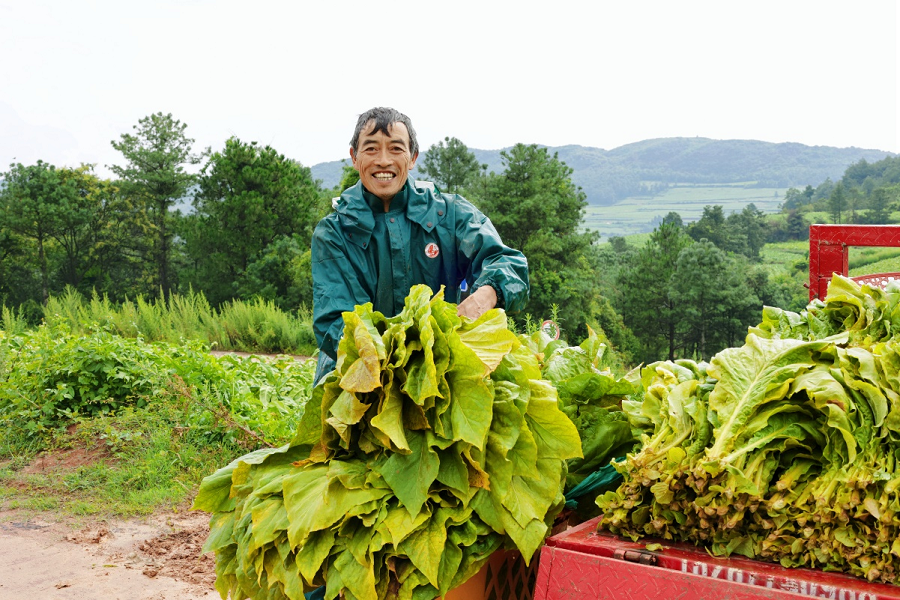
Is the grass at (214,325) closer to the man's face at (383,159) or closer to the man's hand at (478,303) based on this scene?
the man's face at (383,159)

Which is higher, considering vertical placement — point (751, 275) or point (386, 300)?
point (386, 300)

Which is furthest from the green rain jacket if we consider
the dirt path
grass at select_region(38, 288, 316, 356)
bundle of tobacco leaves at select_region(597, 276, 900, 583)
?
grass at select_region(38, 288, 316, 356)

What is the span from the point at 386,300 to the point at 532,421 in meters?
1.22

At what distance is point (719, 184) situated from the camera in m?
68.4

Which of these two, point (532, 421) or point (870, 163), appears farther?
point (870, 163)

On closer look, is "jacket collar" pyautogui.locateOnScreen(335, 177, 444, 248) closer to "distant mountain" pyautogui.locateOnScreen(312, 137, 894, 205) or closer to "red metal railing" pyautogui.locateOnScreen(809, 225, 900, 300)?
"red metal railing" pyautogui.locateOnScreen(809, 225, 900, 300)

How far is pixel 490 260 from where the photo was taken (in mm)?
2916

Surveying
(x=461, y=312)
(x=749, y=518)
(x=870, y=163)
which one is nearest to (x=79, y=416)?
(x=461, y=312)

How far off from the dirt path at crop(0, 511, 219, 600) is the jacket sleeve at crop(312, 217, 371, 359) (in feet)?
6.57

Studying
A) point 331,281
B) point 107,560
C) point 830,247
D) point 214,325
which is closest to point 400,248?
point 331,281

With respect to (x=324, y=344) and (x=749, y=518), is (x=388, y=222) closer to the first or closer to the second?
(x=324, y=344)

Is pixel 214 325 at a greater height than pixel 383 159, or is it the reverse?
pixel 383 159

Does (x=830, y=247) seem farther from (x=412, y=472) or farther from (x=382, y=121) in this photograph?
(x=412, y=472)

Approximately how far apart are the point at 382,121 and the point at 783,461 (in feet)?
5.94
